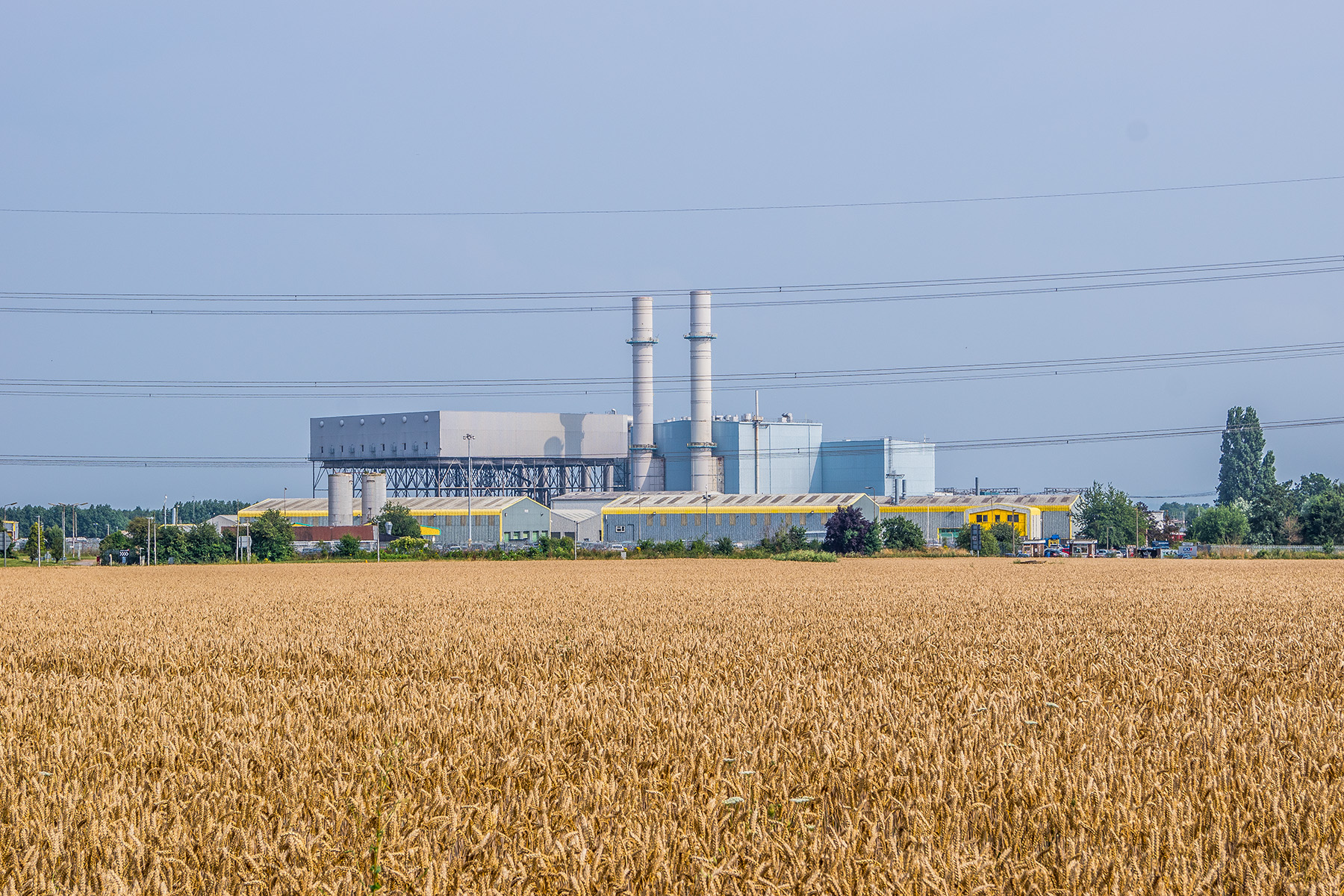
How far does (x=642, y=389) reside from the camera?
10819 centimetres

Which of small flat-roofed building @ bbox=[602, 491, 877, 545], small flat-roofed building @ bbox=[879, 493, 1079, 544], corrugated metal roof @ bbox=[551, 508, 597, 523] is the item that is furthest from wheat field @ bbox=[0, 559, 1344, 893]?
small flat-roofed building @ bbox=[879, 493, 1079, 544]

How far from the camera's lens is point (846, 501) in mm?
101812

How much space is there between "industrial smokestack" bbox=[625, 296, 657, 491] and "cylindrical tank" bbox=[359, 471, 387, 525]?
2345 cm

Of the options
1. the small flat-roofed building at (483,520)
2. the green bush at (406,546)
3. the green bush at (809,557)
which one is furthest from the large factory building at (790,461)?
the green bush at (809,557)

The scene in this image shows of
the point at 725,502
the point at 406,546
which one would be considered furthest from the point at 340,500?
the point at 725,502

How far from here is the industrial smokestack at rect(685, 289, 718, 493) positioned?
105m

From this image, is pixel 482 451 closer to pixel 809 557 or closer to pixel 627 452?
pixel 627 452

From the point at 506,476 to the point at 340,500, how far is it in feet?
53.1

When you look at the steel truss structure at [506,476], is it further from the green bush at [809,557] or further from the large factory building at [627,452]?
the green bush at [809,557]

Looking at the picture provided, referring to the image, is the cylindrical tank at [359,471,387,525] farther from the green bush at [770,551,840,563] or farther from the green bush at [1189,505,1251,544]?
the green bush at [1189,505,1251,544]

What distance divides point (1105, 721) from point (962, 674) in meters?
3.38

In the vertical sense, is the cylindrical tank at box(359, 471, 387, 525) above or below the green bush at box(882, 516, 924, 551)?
above

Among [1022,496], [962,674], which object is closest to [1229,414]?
[1022,496]

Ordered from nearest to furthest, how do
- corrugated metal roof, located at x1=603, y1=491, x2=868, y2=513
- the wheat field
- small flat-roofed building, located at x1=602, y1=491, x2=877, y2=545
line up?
Result: the wheat field, small flat-roofed building, located at x1=602, y1=491, x2=877, y2=545, corrugated metal roof, located at x1=603, y1=491, x2=868, y2=513
